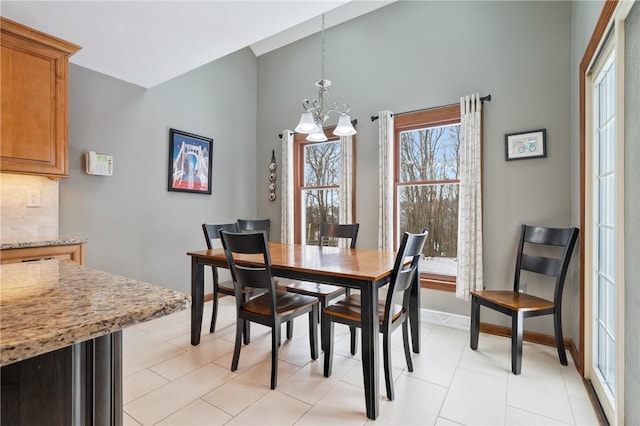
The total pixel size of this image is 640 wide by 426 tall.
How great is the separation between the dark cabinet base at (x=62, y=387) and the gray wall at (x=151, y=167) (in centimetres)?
272

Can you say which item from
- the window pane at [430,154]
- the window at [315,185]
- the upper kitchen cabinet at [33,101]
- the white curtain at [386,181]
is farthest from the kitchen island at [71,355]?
the window at [315,185]

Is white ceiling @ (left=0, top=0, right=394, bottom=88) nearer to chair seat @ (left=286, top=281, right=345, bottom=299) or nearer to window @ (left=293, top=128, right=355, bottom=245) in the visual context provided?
window @ (left=293, top=128, right=355, bottom=245)

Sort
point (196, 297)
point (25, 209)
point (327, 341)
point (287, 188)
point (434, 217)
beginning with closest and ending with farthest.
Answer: point (327, 341) → point (25, 209) → point (196, 297) → point (434, 217) → point (287, 188)

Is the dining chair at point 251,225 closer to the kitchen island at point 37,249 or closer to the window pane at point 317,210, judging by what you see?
the window pane at point 317,210

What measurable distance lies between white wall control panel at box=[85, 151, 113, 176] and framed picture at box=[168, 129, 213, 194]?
2.12 ft

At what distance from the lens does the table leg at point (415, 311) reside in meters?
2.40

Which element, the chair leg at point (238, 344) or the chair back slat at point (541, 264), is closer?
the chair leg at point (238, 344)

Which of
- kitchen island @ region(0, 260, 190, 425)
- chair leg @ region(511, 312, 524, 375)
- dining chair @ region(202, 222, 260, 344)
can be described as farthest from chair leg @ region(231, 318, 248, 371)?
chair leg @ region(511, 312, 524, 375)

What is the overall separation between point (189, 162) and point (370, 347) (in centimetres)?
310

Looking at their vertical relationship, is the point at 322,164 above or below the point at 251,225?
above

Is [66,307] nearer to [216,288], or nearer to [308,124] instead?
[308,124]

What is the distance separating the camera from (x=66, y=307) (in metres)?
0.64

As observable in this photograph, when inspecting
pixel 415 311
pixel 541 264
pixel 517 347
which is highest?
pixel 541 264

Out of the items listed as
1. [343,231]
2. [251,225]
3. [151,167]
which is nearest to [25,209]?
[151,167]
